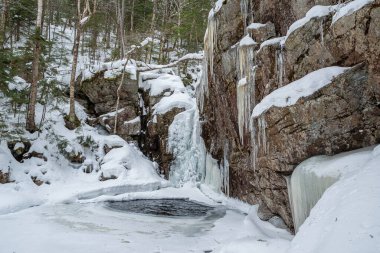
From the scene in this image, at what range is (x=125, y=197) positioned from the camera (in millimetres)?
11750

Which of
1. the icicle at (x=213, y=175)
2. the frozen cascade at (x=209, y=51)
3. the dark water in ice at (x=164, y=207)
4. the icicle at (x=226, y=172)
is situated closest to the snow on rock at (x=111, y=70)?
the frozen cascade at (x=209, y=51)

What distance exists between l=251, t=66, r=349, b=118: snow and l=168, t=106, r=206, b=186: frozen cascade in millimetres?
8248

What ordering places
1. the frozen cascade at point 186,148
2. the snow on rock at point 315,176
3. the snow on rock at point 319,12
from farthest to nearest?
the frozen cascade at point 186,148 < the snow on rock at point 319,12 < the snow on rock at point 315,176

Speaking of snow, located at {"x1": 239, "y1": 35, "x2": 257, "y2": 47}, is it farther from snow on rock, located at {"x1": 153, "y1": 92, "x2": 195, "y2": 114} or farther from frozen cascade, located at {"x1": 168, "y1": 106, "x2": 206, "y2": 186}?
snow on rock, located at {"x1": 153, "y1": 92, "x2": 195, "y2": 114}

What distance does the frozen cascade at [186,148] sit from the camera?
1471 centimetres

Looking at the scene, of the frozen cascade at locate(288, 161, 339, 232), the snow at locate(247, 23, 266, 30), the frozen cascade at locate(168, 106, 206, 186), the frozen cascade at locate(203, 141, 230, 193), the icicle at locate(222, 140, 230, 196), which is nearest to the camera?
the frozen cascade at locate(288, 161, 339, 232)

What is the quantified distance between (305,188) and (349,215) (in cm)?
211

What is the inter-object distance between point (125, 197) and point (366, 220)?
9682mm

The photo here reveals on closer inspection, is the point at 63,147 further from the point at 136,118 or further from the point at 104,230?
the point at 104,230

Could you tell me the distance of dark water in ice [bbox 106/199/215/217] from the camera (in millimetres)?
9680

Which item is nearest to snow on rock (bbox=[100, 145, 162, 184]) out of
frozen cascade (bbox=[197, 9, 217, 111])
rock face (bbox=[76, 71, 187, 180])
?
rock face (bbox=[76, 71, 187, 180])

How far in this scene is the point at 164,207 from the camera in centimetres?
1055

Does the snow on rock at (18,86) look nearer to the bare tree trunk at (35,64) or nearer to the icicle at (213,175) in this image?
the bare tree trunk at (35,64)

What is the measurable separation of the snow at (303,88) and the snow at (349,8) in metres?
0.95
